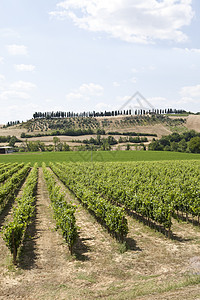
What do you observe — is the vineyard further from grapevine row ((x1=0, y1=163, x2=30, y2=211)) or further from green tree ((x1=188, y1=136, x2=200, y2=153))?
green tree ((x1=188, y1=136, x2=200, y2=153))

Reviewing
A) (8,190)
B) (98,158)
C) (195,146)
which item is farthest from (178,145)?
(8,190)

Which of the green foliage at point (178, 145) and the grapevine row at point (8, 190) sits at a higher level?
the green foliage at point (178, 145)

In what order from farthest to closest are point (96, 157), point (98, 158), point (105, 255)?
point (96, 157)
point (98, 158)
point (105, 255)

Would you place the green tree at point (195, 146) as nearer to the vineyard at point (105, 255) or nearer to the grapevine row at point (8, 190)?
the grapevine row at point (8, 190)

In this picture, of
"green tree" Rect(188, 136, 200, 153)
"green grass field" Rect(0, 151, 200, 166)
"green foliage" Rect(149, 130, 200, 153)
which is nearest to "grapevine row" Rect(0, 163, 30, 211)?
"green grass field" Rect(0, 151, 200, 166)

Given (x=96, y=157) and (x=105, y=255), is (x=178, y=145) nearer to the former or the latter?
(x=96, y=157)

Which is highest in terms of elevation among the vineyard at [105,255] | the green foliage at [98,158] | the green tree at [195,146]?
the green tree at [195,146]

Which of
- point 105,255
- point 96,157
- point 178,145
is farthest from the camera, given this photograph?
point 178,145

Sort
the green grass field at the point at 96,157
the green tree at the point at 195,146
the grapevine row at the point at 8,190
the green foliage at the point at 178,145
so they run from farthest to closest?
the green foliage at the point at 178,145, the green tree at the point at 195,146, the green grass field at the point at 96,157, the grapevine row at the point at 8,190

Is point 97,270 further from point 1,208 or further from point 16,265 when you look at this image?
point 1,208

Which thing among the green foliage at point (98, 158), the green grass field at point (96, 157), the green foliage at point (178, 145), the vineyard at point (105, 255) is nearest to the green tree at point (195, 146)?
the green foliage at point (178, 145)

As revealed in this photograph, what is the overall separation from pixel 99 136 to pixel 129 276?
155 metres

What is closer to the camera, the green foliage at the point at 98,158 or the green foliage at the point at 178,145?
the green foliage at the point at 98,158

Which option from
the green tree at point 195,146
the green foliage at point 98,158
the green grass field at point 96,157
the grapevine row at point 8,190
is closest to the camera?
the grapevine row at point 8,190
